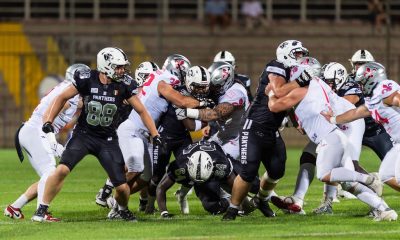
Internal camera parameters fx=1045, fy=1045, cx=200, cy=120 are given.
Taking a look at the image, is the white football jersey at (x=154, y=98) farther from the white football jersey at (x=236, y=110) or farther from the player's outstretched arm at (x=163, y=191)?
the player's outstretched arm at (x=163, y=191)

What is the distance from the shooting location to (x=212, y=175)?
1102 cm

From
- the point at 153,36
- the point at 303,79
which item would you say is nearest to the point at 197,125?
the point at 303,79

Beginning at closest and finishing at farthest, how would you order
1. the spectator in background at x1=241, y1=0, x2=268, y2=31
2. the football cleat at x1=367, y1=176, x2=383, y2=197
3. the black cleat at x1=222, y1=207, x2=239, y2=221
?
the football cleat at x1=367, y1=176, x2=383, y2=197 → the black cleat at x1=222, y1=207, x2=239, y2=221 → the spectator in background at x1=241, y1=0, x2=268, y2=31

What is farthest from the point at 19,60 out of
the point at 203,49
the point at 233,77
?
the point at 233,77

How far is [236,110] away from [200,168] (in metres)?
1.02

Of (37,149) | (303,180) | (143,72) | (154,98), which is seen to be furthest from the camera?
(143,72)

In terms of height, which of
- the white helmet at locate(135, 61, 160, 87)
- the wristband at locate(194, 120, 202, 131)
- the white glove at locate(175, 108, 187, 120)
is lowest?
the wristband at locate(194, 120, 202, 131)

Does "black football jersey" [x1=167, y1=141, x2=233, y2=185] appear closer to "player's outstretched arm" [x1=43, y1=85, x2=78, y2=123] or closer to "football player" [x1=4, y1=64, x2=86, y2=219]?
"football player" [x1=4, y1=64, x2=86, y2=219]

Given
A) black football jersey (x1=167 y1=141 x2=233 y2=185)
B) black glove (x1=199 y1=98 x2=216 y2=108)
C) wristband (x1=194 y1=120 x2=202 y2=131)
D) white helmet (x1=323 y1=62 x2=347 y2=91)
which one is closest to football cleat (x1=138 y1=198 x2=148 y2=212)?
black football jersey (x1=167 y1=141 x2=233 y2=185)

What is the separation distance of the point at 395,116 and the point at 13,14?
53.3 feet

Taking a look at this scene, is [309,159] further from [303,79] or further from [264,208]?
[303,79]

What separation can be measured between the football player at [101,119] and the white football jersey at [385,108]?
239 centimetres

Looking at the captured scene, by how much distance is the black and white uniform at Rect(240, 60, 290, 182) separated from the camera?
10.5 meters

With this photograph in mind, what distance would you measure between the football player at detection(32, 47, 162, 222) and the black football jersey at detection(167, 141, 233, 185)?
695 mm
